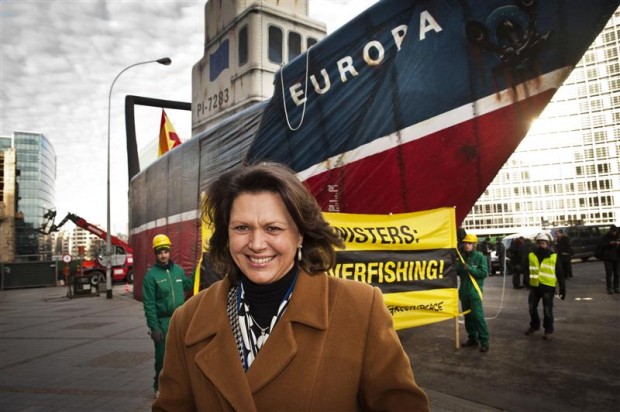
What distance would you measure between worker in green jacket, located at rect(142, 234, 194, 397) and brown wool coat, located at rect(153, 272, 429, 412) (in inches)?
161

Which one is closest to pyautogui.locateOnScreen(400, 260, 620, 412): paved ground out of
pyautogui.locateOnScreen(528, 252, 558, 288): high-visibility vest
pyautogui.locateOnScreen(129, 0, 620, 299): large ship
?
pyautogui.locateOnScreen(528, 252, 558, 288): high-visibility vest

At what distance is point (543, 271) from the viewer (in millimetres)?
7473

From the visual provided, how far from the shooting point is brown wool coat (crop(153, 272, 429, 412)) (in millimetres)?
1452

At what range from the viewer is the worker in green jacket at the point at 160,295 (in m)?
5.28

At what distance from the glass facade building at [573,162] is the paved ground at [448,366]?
71.4 metres

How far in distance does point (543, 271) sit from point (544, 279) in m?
0.14

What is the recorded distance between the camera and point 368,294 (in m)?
1.58

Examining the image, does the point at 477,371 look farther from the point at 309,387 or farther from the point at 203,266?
the point at 309,387

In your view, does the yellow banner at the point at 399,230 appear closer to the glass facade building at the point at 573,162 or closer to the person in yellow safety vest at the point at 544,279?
the person in yellow safety vest at the point at 544,279

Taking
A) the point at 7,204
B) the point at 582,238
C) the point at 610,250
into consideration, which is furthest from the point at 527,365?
the point at 7,204

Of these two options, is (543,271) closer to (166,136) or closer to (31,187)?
(166,136)

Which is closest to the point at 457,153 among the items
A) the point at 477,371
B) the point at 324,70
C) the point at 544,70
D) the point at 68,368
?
the point at 544,70

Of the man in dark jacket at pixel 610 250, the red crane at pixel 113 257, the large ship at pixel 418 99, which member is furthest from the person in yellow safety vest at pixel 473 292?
the red crane at pixel 113 257

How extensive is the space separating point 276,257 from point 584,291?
48.7ft
